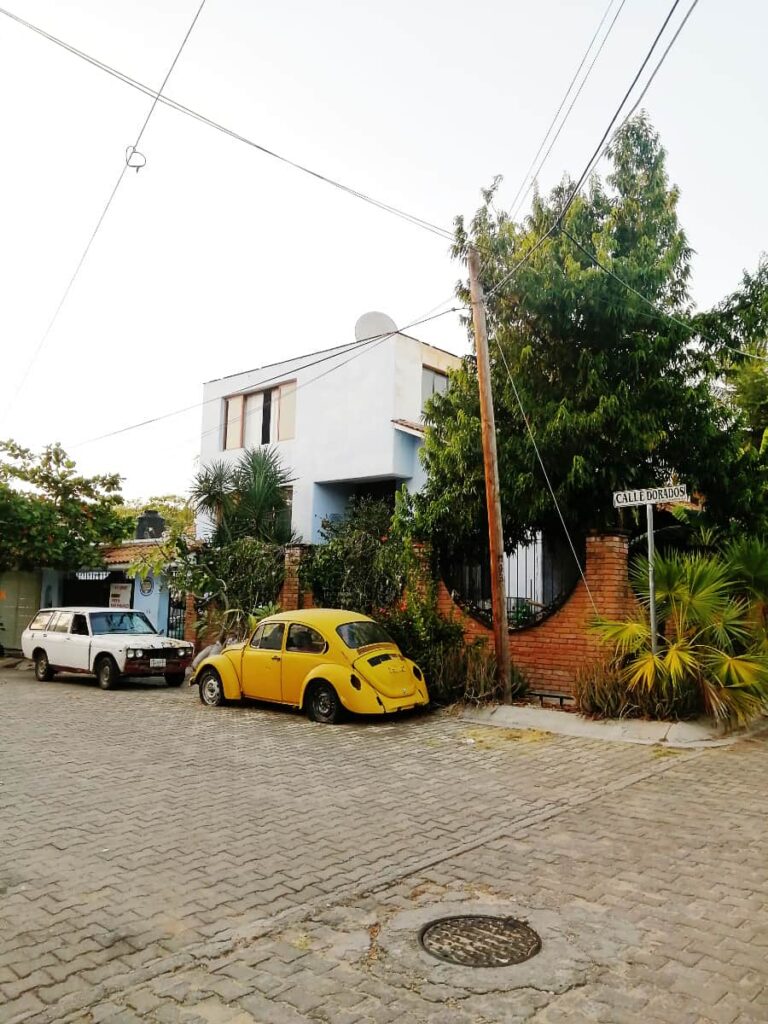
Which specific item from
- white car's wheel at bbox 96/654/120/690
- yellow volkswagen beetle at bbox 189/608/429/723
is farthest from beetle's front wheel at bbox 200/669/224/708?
white car's wheel at bbox 96/654/120/690

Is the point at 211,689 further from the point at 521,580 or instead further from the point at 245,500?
the point at 245,500

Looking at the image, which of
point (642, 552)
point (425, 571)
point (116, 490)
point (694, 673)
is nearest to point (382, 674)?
point (425, 571)

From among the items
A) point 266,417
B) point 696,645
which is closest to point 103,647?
point 266,417

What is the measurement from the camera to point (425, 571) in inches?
539

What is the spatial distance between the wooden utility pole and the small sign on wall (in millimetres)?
13983

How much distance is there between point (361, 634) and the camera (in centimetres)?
1140

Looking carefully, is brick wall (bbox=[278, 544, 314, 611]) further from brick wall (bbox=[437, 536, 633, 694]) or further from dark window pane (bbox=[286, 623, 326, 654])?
brick wall (bbox=[437, 536, 633, 694])

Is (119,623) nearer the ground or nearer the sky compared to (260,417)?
nearer the ground

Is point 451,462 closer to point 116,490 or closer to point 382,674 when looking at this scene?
point 382,674

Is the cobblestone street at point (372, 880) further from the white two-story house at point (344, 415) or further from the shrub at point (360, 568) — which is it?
the white two-story house at point (344, 415)

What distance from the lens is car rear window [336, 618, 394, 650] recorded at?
1112 cm

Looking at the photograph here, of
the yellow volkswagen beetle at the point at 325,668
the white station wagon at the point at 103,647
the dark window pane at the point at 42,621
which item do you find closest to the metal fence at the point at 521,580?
the yellow volkswagen beetle at the point at 325,668

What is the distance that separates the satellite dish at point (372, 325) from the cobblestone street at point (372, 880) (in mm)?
14824

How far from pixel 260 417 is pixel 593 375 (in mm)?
14507
